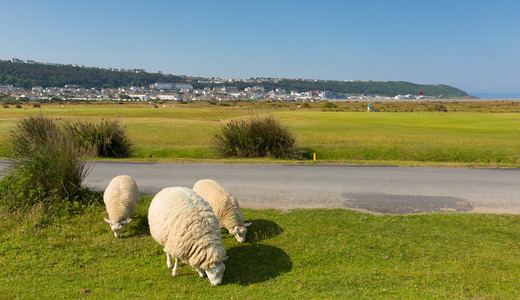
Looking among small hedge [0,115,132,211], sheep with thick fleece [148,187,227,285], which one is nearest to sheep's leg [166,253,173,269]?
sheep with thick fleece [148,187,227,285]

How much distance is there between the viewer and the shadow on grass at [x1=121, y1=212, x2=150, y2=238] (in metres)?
8.26

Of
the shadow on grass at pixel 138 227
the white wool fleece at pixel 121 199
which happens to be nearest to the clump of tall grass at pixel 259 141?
the shadow on grass at pixel 138 227

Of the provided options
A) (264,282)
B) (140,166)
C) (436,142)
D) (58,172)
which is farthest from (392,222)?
(436,142)

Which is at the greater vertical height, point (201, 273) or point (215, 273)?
point (215, 273)

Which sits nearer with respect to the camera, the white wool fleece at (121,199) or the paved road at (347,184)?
the white wool fleece at (121,199)

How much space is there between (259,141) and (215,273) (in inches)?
539

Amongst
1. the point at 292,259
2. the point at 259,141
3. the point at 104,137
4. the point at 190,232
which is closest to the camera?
the point at 190,232

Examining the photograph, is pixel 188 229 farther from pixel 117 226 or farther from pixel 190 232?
pixel 117 226

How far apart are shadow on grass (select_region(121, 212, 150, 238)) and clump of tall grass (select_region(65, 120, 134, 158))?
1072 centimetres

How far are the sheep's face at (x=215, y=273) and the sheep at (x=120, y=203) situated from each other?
2906mm

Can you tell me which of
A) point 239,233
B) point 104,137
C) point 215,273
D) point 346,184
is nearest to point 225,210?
point 239,233

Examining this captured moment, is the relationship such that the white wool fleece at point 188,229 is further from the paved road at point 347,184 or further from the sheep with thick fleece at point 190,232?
the paved road at point 347,184

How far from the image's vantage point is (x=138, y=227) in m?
8.66

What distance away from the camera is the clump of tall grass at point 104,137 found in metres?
18.8
